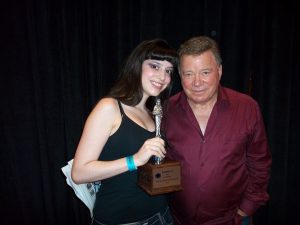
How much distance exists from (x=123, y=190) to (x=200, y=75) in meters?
0.90

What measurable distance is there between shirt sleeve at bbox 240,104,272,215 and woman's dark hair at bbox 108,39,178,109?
0.82 meters

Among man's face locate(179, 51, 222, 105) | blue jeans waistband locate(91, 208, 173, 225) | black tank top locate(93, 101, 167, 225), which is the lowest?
blue jeans waistband locate(91, 208, 173, 225)

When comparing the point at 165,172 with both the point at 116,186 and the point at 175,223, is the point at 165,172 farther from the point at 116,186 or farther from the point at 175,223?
the point at 175,223

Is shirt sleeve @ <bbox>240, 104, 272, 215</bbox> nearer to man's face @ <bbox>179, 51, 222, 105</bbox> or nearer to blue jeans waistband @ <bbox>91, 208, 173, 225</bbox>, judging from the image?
man's face @ <bbox>179, 51, 222, 105</bbox>

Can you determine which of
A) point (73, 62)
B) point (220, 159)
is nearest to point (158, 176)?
point (220, 159)

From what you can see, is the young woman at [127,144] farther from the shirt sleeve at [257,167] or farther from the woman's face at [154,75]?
the shirt sleeve at [257,167]

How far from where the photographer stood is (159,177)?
150 centimetres

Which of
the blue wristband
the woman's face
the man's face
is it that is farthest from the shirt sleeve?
the blue wristband

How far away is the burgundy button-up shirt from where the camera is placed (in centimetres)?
181

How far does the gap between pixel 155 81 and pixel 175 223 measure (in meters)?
1.11

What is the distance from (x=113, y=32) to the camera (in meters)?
2.53

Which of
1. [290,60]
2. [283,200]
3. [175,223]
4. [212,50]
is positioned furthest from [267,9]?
[175,223]

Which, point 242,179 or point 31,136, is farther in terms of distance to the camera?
point 31,136

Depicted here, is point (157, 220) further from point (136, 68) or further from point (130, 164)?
point (136, 68)
